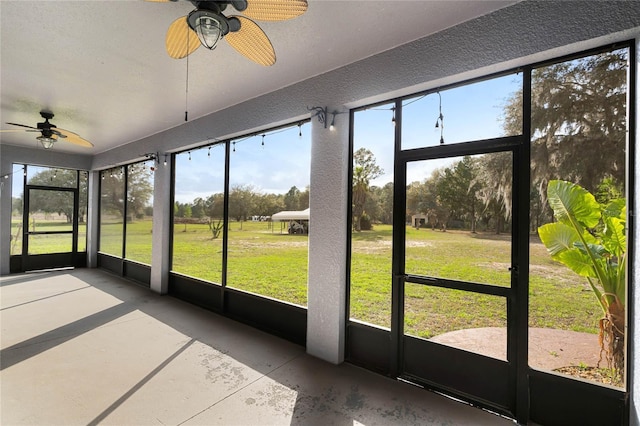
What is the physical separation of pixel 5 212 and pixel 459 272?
8.67m

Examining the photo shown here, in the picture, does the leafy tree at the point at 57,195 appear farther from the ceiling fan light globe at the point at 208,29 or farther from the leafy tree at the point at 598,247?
the leafy tree at the point at 598,247

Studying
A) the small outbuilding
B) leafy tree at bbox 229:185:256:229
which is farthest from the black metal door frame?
leafy tree at bbox 229:185:256:229

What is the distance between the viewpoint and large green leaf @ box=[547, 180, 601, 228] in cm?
194

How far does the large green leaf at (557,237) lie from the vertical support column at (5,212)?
9.17 meters

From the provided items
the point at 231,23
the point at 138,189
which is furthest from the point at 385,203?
the point at 138,189

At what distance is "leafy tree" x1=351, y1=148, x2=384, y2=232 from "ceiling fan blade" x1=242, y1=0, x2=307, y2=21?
62.1 inches

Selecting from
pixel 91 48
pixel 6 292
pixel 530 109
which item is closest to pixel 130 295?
pixel 6 292

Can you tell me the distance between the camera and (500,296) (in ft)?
7.31

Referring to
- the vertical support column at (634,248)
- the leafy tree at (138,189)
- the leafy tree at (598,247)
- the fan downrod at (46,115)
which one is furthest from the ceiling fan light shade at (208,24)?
the leafy tree at (138,189)

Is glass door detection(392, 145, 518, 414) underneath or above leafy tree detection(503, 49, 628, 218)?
underneath

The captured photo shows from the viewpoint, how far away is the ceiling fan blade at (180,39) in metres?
1.77

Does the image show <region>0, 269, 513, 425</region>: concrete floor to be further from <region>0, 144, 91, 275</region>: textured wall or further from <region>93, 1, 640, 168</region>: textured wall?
<region>0, 144, 91, 275</region>: textured wall

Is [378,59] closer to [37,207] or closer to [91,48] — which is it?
[91,48]

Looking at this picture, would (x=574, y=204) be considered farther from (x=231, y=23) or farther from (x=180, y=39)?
(x=180, y=39)
